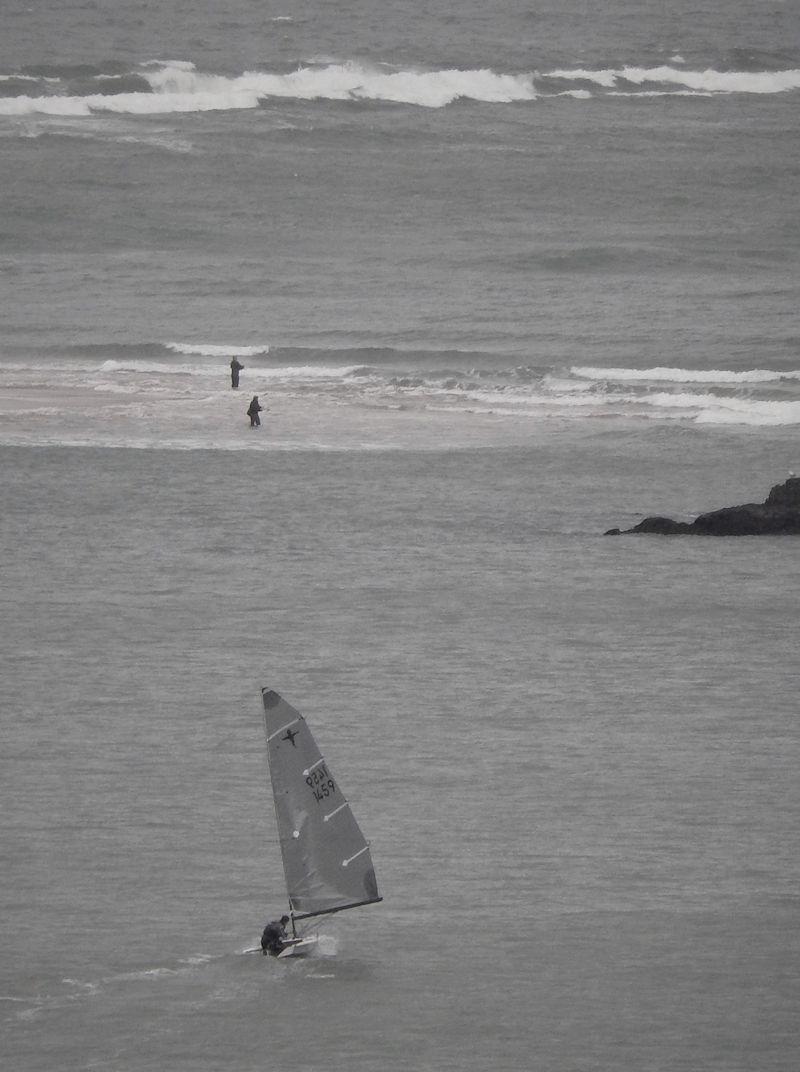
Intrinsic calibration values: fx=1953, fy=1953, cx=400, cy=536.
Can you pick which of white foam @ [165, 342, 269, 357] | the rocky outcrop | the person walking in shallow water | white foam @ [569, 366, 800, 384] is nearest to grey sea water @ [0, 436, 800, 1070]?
the rocky outcrop

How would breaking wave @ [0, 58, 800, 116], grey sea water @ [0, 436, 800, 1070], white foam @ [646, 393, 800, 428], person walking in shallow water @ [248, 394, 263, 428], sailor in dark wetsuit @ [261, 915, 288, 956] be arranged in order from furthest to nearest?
breaking wave @ [0, 58, 800, 116] → white foam @ [646, 393, 800, 428] → person walking in shallow water @ [248, 394, 263, 428] → sailor in dark wetsuit @ [261, 915, 288, 956] → grey sea water @ [0, 436, 800, 1070]

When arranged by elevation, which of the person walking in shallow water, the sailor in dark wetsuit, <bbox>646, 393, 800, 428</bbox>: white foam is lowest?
the sailor in dark wetsuit

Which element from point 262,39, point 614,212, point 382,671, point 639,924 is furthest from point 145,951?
point 262,39

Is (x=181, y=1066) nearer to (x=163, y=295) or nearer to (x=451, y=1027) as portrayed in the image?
(x=451, y=1027)

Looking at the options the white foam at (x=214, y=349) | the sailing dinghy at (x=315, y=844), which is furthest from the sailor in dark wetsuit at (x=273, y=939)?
the white foam at (x=214, y=349)

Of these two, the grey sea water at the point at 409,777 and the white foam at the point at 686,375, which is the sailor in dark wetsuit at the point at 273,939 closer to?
the grey sea water at the point at 409,777

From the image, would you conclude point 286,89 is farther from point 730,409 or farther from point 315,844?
point 315,844

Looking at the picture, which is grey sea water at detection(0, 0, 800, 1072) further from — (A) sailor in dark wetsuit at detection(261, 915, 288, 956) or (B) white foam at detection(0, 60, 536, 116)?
(B) white foam at detection(0, 60, 536, 116)

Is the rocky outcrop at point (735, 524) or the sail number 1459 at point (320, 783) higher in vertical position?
the rocky outcrop at point (735, 524)
